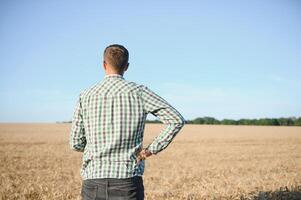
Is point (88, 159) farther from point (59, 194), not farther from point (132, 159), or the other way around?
point (59, 194)

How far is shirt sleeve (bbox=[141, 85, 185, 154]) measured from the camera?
2.85m

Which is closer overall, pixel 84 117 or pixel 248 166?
pixel 84 117

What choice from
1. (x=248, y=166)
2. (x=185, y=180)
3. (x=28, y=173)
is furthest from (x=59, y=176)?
(x=248, y=166)

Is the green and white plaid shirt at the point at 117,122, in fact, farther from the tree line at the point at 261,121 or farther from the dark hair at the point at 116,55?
the tree line at the point at 261,121

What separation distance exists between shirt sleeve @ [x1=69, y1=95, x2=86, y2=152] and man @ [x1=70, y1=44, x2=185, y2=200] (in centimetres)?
1

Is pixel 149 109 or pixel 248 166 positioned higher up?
pixel 149 109

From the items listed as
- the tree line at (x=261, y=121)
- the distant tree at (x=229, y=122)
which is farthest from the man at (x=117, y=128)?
the distant tree at (x=229, y=122)

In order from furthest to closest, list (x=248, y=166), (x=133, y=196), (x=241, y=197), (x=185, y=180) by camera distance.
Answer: (x=248, y=166), (x=185, y=180), (x=241, y=197), (x=133, y=196)

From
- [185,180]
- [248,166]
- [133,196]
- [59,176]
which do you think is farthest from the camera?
[248,166]

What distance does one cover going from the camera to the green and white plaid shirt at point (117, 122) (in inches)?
109

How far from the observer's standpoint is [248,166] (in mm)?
16828

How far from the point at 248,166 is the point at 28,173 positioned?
Result: 9.24 metres

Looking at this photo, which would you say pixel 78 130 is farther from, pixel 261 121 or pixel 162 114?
pixel 261 121

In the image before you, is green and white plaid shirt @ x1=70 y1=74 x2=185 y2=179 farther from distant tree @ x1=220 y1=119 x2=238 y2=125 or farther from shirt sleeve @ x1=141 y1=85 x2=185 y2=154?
distant tree @ x1=220 y1=119 x2=238 y2=125
